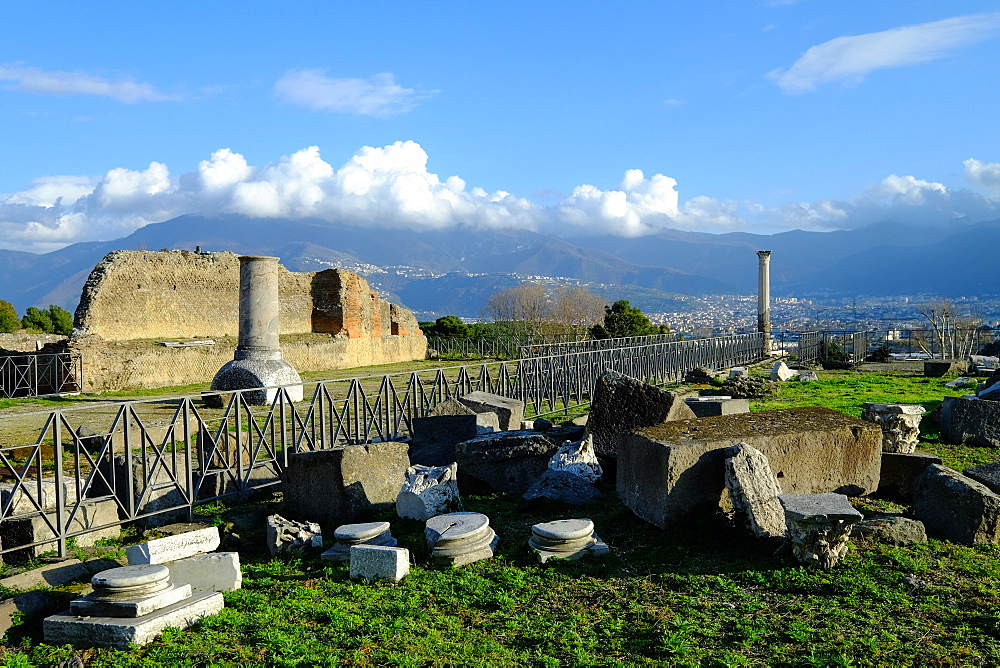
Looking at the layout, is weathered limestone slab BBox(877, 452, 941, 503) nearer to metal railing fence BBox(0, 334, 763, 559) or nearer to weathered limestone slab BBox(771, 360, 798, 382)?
metal railing fence BBox(0, 334, 763, 559)

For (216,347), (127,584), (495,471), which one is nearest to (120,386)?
(216,347)

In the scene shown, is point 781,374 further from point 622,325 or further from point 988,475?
point 988,475

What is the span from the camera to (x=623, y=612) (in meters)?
5.07

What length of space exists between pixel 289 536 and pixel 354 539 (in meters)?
0.66

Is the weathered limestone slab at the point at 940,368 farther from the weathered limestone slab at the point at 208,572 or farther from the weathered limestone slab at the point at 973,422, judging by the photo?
the weathered limestone slab at the point at 208,572

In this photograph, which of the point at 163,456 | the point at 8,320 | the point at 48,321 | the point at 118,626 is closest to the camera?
the point at 118,626

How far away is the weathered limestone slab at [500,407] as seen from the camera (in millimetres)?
11086

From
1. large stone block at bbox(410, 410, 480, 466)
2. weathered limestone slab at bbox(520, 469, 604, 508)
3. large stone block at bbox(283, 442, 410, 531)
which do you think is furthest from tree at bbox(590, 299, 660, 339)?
large stone block at bbox(283, 442, 410, 531)

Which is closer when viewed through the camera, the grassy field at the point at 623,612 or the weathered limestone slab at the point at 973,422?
the grassy field at the point at 623,612

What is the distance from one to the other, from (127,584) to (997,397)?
11959 millimetres

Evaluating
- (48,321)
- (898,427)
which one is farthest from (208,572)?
(48,321)

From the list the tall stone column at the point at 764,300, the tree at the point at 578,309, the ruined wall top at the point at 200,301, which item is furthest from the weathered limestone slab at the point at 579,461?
the tree at the point at 578,309

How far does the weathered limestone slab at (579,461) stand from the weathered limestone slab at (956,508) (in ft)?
9.70

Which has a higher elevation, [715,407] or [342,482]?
[715,407]
